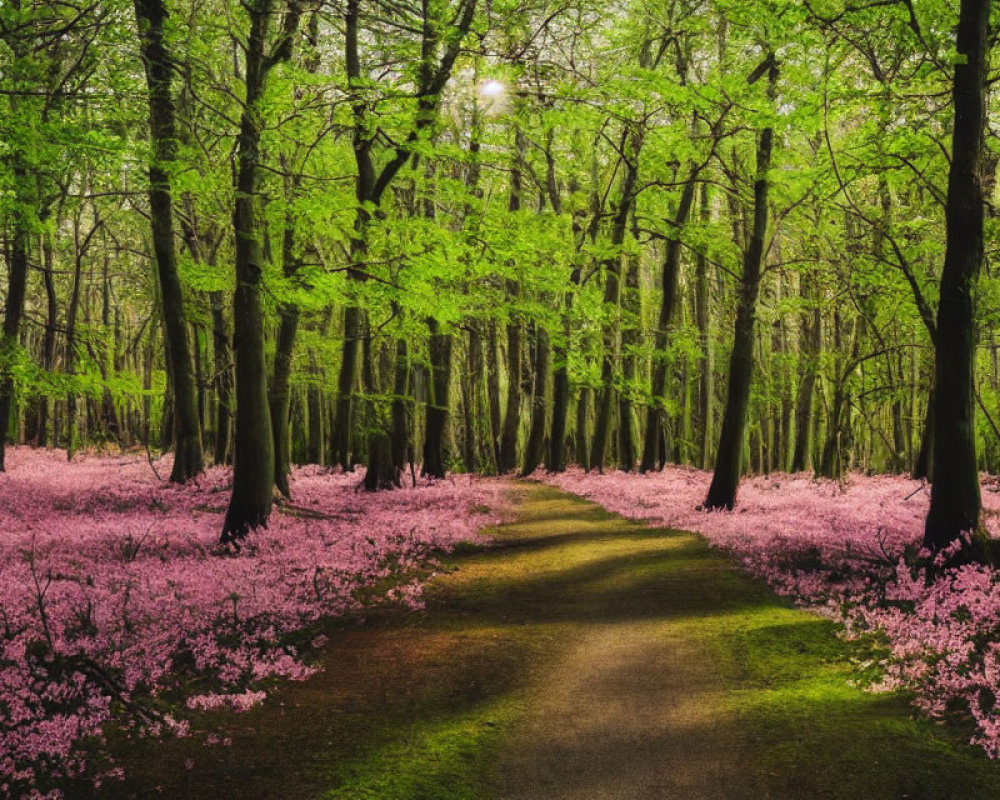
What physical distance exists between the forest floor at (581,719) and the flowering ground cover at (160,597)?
1.63 feet

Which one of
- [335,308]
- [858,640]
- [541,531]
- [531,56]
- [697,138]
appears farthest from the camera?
[335,308]

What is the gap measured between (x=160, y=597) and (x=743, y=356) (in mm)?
13041

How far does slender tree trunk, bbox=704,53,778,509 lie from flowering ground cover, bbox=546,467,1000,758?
72cm

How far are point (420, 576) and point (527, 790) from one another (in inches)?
258

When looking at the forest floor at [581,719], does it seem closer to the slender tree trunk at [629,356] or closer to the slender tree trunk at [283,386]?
the slender tree trunk at [283,386]

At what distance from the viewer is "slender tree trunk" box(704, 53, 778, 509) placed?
16.7m

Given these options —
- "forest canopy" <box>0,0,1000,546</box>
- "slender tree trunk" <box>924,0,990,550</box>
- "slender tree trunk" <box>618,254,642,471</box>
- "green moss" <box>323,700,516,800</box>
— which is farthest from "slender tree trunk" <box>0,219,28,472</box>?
"slender tree trunk" <box>618,254,642,471</box>

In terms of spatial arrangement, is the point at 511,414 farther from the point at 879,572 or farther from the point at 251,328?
the point at 879,572

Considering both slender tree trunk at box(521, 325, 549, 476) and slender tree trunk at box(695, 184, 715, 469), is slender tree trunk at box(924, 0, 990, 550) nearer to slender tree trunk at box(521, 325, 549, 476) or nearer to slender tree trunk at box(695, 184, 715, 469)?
slender tree trunk at box(695, 184, 715, 469)

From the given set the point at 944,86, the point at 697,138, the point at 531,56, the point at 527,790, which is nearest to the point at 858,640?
the point at 527,790

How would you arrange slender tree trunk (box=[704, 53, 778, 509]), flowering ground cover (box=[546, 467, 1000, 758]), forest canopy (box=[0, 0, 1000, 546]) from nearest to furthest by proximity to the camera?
flowering ground cover (box=[546, 467, 1000, 758]) < forest canopy (box=[0, 0, 1000, 546]) < slender tree trunk (box=[704, 53, 778, 509])

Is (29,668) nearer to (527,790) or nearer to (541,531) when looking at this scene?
(527,790)

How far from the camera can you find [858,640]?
7.89 meters

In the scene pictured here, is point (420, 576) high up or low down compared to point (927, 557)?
down
